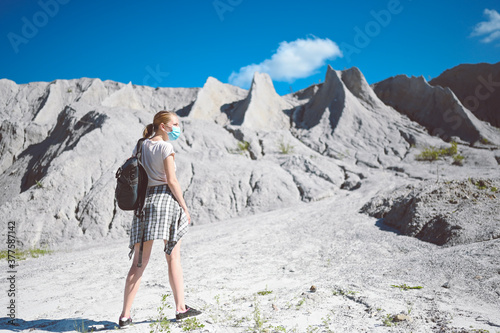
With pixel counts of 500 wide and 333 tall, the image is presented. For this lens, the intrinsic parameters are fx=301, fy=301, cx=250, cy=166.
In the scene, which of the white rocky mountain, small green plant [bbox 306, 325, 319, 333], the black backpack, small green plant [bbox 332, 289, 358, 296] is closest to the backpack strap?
the black backpack

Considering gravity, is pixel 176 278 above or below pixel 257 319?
above

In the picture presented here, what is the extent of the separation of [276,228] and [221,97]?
18.4 m

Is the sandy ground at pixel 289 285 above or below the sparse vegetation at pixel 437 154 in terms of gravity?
below

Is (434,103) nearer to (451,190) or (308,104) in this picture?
(308,104)

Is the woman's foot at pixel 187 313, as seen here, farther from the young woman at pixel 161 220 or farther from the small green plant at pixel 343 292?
the small green plant at pixel 343 292

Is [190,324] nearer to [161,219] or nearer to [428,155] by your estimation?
[161,219]

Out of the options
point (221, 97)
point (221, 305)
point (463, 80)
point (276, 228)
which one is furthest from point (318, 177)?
point (463, 80)

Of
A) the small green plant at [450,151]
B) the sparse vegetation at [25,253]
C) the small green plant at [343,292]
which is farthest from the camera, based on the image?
the small green plant at [450,151]

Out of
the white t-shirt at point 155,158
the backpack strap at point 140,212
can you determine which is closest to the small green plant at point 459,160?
the white t-shirt at point 155,158

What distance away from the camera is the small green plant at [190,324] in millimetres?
2488

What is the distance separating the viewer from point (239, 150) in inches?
526

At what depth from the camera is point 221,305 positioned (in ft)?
10.00

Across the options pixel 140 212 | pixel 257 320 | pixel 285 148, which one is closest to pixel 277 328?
pixel 257 320

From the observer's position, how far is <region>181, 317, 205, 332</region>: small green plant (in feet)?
8.16
